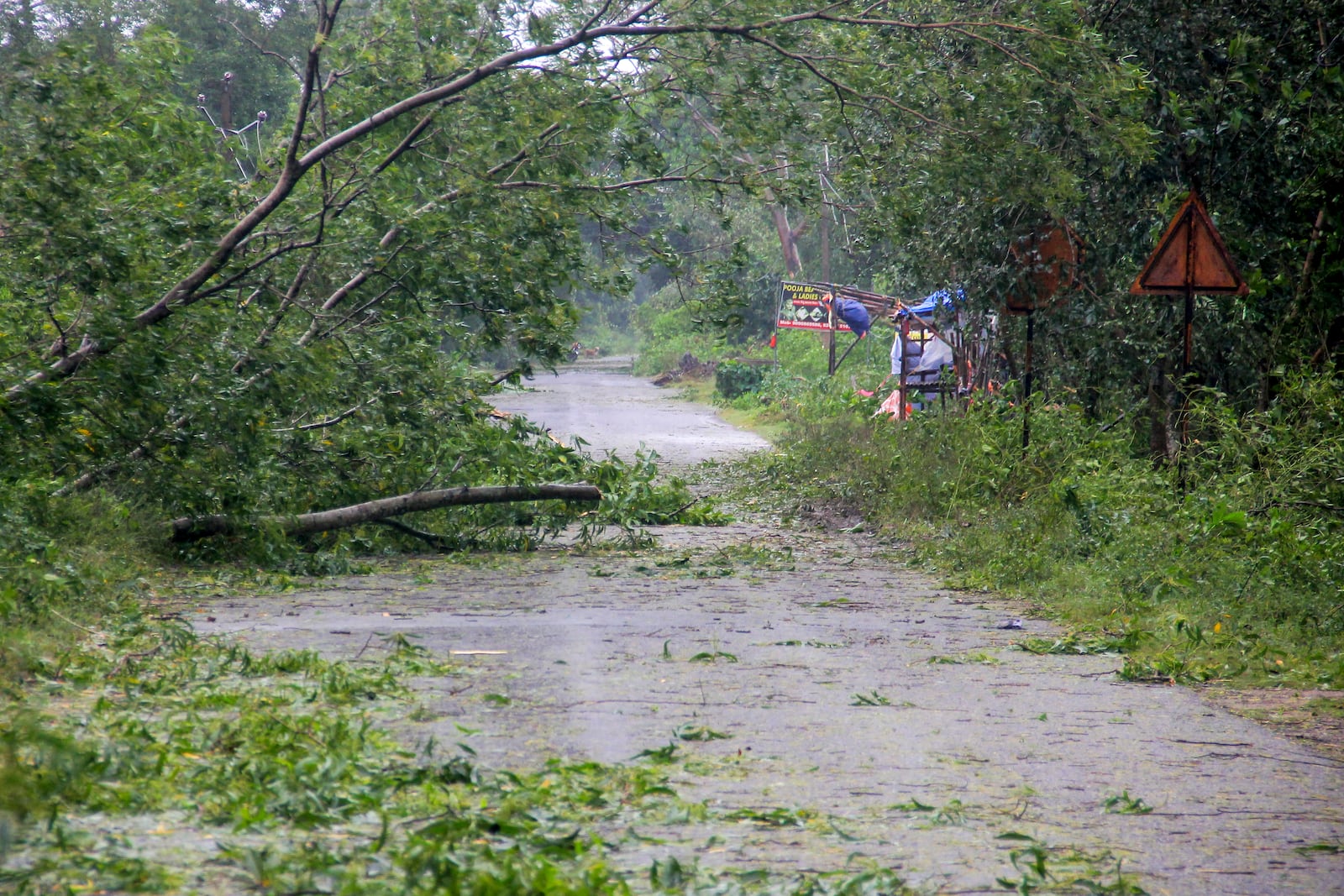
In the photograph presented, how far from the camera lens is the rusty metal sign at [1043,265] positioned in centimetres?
1239

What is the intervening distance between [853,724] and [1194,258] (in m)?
5.38

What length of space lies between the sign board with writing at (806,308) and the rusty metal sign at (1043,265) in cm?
1568

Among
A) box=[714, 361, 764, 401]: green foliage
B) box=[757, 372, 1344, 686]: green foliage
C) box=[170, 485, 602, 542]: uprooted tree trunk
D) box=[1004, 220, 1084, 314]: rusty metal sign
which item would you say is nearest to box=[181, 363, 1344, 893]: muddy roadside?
box=[757, 372, 1344, 686]: green foliage

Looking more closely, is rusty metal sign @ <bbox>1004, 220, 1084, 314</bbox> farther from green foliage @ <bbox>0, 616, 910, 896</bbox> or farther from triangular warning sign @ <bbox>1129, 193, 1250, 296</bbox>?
green foliage @ <bbox>0, 616, 910, 896</bbox>

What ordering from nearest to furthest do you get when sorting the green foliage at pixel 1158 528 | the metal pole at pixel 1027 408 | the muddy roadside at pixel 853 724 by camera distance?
the muddy roadside at pixel 853 724, the green foliage at pixel 1158 528, the metal pole at pixel 1027 408

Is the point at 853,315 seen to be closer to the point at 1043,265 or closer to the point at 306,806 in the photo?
the point at 1043,265

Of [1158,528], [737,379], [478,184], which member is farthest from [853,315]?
[1158,528]

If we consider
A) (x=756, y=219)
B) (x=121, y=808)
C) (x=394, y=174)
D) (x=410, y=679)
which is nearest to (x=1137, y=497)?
(x=410, y=679)

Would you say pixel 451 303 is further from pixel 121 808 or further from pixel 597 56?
pixel 121 808

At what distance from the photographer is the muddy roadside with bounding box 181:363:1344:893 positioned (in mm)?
4266

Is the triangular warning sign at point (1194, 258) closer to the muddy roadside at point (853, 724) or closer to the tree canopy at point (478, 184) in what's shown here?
the tree canopy at point (478, 184)

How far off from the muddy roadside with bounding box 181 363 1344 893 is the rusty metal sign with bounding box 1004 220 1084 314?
3.70m

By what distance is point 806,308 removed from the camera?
98.3 ft

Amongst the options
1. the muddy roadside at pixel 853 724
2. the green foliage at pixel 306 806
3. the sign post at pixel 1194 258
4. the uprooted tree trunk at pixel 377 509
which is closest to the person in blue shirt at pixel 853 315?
the uprooted tree trunk at pixel 377 509
